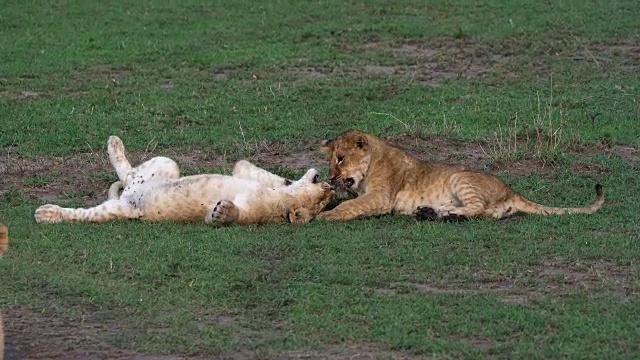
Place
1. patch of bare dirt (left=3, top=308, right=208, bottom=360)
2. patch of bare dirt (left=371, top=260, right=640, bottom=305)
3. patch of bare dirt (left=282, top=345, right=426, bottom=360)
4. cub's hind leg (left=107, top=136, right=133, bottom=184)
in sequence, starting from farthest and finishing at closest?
cub's hind leg (left=107, top=136, right=133, bottom=184) < patch of bare dirt (left=371, top=260, right=640, bottom=305) < patch of bare dirt (left=3, top=308, right=208, bottom=360) < patch of bare dirt (left=282, top=345, right=426, bottom=360)

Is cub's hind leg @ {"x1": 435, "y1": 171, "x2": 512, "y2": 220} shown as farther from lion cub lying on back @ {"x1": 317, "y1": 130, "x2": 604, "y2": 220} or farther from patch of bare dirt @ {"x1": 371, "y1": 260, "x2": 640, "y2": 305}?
patch of bare dirt @ {"x1": 371, "y1": 260, "x2": 640, "y2": 305}

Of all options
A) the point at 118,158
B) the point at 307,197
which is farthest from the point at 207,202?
the point at 118,158

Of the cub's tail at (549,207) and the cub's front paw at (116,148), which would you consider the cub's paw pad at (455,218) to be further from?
the cub's front paw at (116,148)

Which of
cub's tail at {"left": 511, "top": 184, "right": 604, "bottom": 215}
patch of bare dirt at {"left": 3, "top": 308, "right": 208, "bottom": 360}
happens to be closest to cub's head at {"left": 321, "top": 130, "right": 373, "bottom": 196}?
cub's tail at {"left": 511, "top": 184, "right": 604, "bottom": 215}

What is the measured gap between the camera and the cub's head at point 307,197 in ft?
26.5

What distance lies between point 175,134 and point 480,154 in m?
2.32

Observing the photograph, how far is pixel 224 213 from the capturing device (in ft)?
25.7

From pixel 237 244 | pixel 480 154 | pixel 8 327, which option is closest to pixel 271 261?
pixel 237 244

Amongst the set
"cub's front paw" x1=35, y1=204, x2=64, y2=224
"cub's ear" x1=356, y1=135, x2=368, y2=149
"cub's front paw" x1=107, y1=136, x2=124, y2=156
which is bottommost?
"cub's front paw" x1=35, y1=204, x2=64, y2=224

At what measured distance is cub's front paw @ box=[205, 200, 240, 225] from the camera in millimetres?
7828

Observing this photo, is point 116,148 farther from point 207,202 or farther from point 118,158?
point 207,202

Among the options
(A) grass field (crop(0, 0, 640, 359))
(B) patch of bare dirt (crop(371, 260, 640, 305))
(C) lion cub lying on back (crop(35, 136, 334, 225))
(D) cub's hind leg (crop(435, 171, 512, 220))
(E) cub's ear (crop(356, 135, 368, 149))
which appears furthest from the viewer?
(E) cub's ear (crop(356, 135, 368, 149))

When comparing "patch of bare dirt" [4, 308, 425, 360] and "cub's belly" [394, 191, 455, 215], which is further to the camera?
"cub's belly" [394, 191, 455, 215]

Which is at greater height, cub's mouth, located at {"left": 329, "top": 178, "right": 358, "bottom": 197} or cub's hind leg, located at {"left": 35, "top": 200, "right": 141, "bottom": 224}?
cub's hind leg, located at {"left": 35, "top": 200, "right": 141, "bottom": 224}
